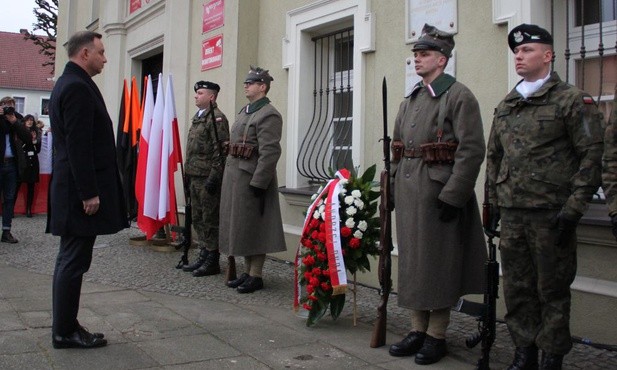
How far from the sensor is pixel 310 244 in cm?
461

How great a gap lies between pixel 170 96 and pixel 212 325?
12.8 feet

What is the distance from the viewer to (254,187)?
5570 millimetres

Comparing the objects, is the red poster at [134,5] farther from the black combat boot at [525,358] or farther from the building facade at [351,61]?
the black combat boot at [525,358]

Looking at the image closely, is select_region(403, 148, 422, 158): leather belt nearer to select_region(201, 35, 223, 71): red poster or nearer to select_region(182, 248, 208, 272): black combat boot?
select_region(182, 248, 208, 272): black combat boot


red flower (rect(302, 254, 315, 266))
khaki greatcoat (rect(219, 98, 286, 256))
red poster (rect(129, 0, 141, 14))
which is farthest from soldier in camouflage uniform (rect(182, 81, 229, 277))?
red poster (rect(129, 0, 141, 14))

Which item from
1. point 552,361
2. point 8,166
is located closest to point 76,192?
point 552,361

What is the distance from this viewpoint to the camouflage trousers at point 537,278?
335 cm

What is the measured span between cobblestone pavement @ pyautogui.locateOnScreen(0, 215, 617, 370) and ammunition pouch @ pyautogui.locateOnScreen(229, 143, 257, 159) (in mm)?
1260

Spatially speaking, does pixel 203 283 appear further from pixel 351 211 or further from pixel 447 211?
pixel 447 211

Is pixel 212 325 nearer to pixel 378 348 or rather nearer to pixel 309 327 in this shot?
pixel 309 327

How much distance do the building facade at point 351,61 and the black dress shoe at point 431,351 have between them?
1139 millimetres

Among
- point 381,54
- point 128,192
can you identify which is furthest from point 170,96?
point 381,54

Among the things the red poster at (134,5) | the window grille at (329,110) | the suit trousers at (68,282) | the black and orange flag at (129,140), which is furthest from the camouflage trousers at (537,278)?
the red poster at (134,5)

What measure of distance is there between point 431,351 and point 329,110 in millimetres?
3952
